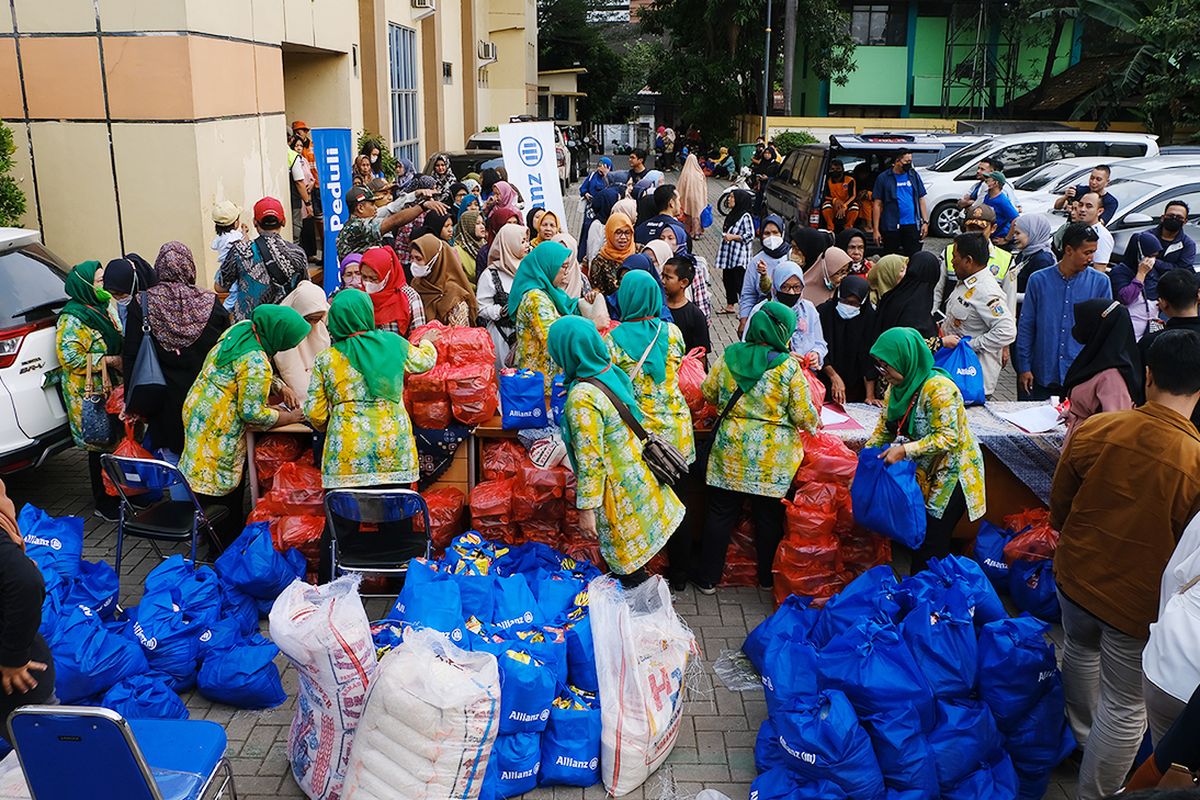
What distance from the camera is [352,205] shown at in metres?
9.61

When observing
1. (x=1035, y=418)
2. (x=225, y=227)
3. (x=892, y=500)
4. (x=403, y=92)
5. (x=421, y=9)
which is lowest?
(x=892, y=500)

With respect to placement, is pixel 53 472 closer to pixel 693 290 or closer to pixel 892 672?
pixel 693 290

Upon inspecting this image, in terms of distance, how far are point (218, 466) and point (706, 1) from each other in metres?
31.3

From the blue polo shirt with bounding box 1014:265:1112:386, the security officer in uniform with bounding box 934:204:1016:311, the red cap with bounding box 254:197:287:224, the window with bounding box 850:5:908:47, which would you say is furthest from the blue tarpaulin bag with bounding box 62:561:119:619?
the window with bounding box 850:5:908:47

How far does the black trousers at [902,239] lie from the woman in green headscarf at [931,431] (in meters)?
8.16

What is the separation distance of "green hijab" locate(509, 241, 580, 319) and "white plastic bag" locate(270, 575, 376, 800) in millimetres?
2959

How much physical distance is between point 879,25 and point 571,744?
3752cm

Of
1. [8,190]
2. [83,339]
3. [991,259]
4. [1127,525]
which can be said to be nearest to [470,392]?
[83,339]

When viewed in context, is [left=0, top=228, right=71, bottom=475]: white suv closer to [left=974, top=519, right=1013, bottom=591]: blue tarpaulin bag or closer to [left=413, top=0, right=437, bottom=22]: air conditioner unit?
[left=974, top=519, right=1013, bottom=591]: blue tarpaulin bag

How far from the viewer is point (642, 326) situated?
534 cm

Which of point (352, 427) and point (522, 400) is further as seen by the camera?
point (522, 400)

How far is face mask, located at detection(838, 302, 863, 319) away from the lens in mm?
6789

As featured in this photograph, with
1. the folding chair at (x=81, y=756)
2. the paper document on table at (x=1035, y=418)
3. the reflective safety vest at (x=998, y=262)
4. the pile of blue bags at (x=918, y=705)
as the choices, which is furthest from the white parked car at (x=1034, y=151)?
the folding chair at (x=81, y=756)

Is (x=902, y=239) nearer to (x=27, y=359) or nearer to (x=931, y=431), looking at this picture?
(x=931, y=431)
